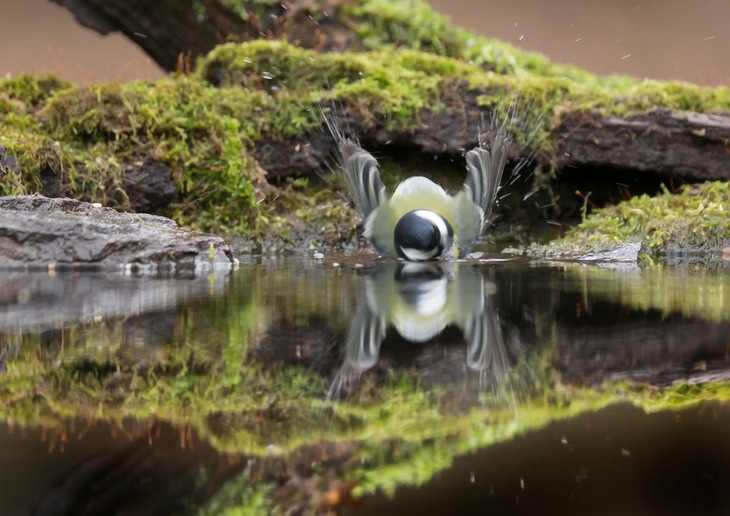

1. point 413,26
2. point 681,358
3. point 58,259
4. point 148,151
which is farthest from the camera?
point 413,26

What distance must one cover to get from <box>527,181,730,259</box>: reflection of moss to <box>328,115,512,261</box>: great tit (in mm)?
1029

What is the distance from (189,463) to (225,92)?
18.9ft

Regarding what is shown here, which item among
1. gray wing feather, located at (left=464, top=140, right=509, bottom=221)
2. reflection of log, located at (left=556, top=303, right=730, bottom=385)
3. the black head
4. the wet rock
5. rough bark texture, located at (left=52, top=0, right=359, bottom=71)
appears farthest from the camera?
rough bark texture, located at (left=52, top=0, right=359, bottom=71)

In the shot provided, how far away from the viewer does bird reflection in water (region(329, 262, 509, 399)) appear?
1684 millimetres

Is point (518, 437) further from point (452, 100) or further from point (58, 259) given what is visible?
point (452, 100)

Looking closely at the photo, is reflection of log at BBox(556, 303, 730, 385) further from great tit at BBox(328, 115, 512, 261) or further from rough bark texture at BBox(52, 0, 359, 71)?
rough bark texture at BBox(52, 0, 359, 71)

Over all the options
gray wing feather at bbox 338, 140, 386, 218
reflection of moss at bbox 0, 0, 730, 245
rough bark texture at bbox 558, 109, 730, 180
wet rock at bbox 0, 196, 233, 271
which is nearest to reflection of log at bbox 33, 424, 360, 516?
wet rock at bbox 0, 196, 233, 271

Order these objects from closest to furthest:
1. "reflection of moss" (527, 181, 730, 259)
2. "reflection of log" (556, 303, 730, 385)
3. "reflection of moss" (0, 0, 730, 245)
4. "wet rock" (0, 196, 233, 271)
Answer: "reflection of log" (556, 303, 730, 385)
"wet rock" (0, 196, 233, 271)
"reflection of moss" (527, 181, 730, 259)
"reflection of moss" (0, 0, 730, 245)

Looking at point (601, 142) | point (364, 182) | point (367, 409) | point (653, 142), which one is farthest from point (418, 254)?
point (367, 409)

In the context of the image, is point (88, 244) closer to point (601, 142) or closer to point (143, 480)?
point (143, 480)

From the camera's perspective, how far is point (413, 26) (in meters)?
8.69


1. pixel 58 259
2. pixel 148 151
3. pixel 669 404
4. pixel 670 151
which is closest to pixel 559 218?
pixel 670 151

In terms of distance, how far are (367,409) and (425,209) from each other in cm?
339

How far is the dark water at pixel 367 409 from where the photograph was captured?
3.21ft
